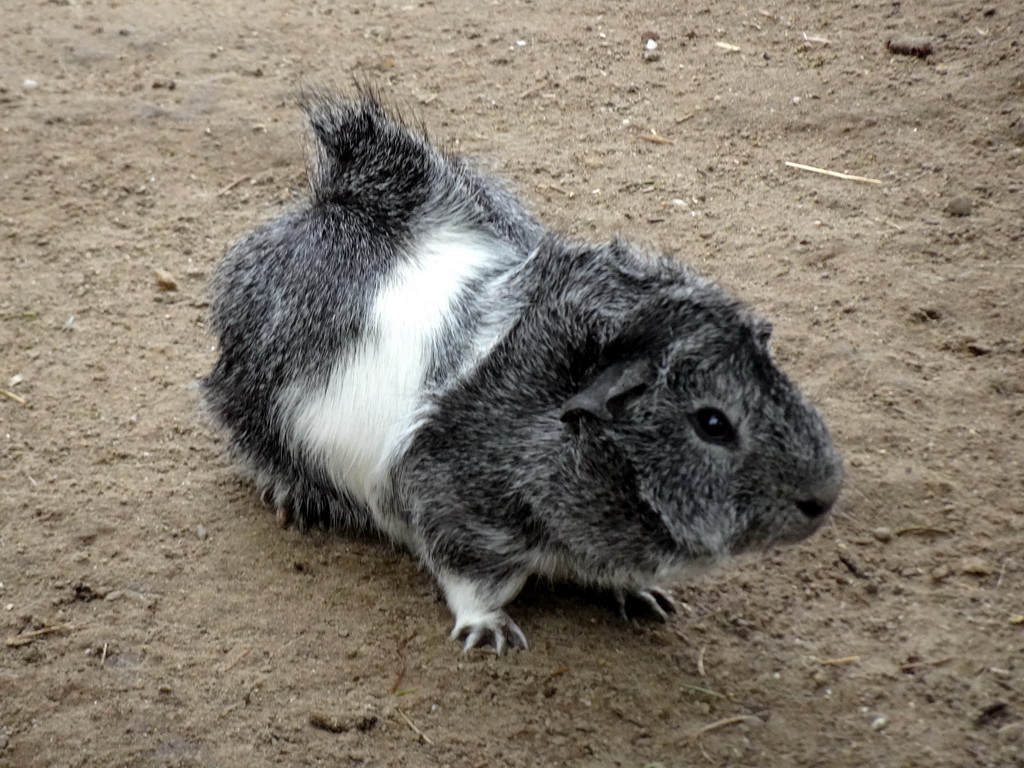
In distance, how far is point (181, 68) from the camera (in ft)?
19.7

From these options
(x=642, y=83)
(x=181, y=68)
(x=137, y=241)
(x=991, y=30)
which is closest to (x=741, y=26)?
(x=642, y=83)

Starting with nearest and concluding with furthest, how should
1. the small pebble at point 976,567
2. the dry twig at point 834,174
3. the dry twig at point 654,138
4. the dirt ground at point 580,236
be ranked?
1. the dirt ground at point 580,236
2. the small pebble at point 976,567
3. the dry twig at point 834,174
4. the dry twig at point 654,138

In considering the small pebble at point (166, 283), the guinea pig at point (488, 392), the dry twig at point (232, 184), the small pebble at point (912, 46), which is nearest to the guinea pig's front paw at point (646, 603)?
the guinea pig at point (488, 392)

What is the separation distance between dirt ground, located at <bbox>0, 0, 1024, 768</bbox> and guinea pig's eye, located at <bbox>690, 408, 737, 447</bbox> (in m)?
0.55

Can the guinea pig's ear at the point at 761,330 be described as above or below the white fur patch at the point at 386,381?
above

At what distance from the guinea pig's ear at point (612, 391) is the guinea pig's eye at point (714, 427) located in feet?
0.51

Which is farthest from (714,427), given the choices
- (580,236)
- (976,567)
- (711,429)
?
(580,236)

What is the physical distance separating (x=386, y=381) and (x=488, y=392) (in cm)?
33

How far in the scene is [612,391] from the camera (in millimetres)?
2764

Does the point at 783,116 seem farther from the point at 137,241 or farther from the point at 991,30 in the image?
the point at 137,241

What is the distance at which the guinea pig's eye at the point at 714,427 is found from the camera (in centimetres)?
277

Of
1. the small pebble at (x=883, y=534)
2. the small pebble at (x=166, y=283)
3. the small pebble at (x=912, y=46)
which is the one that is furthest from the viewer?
the small pebble at (x=912, y=46)

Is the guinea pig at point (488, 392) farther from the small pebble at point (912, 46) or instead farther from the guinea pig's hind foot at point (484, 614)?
the small pebble at point (912, 46)

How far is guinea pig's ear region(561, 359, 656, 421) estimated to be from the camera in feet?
9.07
